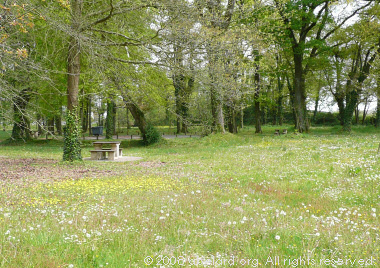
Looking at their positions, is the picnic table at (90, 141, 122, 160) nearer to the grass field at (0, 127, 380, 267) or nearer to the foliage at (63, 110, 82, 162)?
the foliage at (63, 110, 82, 162)

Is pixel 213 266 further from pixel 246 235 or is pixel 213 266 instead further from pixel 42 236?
pixel 42 236

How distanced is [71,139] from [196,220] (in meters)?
11.6

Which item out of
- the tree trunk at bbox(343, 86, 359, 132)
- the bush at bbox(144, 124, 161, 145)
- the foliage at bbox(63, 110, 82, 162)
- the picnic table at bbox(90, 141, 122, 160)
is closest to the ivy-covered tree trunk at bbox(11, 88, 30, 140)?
the foliage at bbox(63, 110, 82, 162)

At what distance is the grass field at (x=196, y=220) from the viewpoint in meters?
3.95

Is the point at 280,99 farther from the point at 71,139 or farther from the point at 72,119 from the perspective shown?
the point at 71,139

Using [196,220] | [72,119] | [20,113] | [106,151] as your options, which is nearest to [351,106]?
[106,151]

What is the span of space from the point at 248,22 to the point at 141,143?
16110mm

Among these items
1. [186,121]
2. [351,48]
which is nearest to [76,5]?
[186,121]

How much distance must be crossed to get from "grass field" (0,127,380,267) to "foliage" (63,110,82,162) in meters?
4.78

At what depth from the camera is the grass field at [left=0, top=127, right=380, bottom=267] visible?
3.95 metres

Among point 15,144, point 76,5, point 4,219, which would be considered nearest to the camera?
point 4,219

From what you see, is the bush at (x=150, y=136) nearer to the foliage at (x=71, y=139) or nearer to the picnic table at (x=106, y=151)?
the picnic table at (x=106, y=151)

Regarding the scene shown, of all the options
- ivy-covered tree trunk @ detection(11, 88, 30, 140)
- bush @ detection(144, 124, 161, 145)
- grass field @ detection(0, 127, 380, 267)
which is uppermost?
ivy-covered tree trunk @ detection(11, 88, 30, 140)

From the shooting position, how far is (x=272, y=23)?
93.0ft
